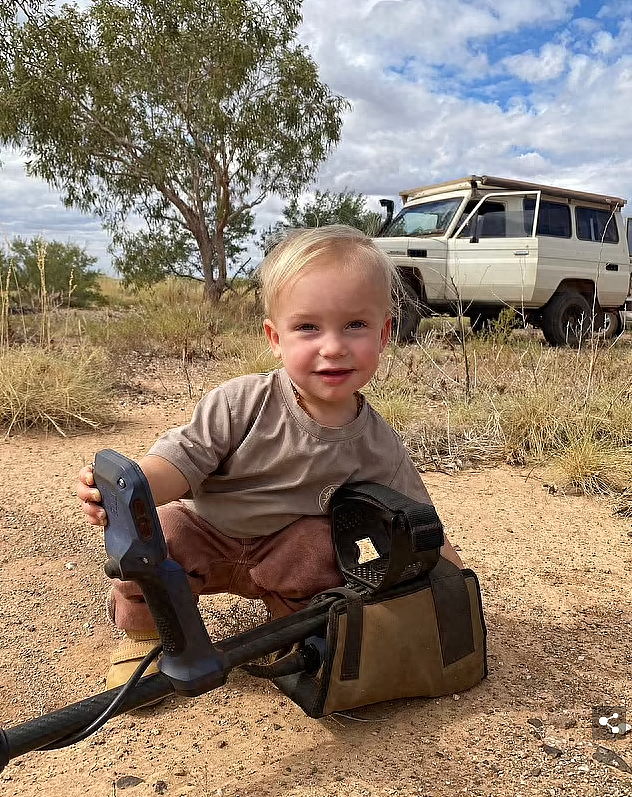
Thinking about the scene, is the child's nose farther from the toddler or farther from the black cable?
the black cable

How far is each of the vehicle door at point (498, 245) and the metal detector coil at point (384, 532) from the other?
6620 mm

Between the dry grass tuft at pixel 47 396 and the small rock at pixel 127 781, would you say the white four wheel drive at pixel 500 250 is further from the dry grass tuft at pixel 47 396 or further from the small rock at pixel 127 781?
the small rock at pixel 127 781

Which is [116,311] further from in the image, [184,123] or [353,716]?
[353,716]

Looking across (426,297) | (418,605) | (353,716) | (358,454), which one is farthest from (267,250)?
(426,297)

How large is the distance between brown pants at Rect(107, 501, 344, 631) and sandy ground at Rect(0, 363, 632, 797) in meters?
0.24

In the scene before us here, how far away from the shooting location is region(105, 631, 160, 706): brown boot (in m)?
1.71

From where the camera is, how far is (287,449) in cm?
174

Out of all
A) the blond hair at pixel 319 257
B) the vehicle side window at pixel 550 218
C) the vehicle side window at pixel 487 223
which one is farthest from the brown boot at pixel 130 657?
the vehicle side window at pixel 550 218

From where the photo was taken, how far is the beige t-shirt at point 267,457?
174 centimetres

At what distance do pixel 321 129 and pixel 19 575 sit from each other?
10167 millimetres

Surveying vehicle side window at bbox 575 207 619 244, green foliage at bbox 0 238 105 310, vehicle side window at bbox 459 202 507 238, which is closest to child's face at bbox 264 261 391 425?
vehicle side window at bbox 459 202 507 238

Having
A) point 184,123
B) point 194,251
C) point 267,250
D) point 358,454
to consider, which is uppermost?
point 184,123

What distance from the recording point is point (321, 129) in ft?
36.7

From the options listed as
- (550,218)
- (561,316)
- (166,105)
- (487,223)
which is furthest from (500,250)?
(166,105)
